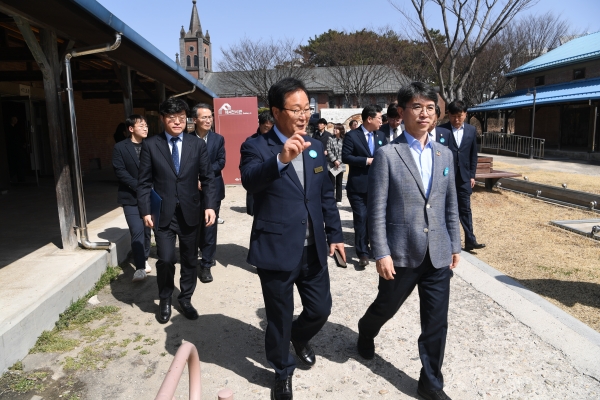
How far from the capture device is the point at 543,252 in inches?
250

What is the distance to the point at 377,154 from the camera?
3021mm

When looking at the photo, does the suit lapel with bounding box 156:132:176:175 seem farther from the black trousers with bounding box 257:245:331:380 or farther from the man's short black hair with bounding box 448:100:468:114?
the man's short black hair with bounding box 448:100:468:114

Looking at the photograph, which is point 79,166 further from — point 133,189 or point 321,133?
point 321,133

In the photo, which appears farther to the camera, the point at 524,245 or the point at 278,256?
the point at 524,245

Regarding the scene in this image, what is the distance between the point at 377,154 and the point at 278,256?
90 centimetres

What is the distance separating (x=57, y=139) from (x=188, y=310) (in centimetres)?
275

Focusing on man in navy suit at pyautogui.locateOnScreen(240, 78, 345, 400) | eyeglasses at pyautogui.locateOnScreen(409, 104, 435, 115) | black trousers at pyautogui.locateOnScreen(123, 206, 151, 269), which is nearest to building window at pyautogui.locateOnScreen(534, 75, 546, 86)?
black trousers at pyautogui.locateOnScreen(123, 206, 151, 269)

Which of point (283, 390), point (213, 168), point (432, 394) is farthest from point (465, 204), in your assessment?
point (283, 390)

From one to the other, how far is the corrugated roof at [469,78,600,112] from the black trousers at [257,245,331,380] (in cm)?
2146

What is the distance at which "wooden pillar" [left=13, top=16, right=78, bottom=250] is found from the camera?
213 inches

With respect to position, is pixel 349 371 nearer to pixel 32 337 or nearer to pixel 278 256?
pixel 278 256

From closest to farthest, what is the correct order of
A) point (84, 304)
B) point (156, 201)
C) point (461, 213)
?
point (156, 201) → point (84, 304) → point (461, 213)

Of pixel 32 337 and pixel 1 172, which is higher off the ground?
pixel 1 172

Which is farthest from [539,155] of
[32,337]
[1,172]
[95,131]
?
[32,337]
